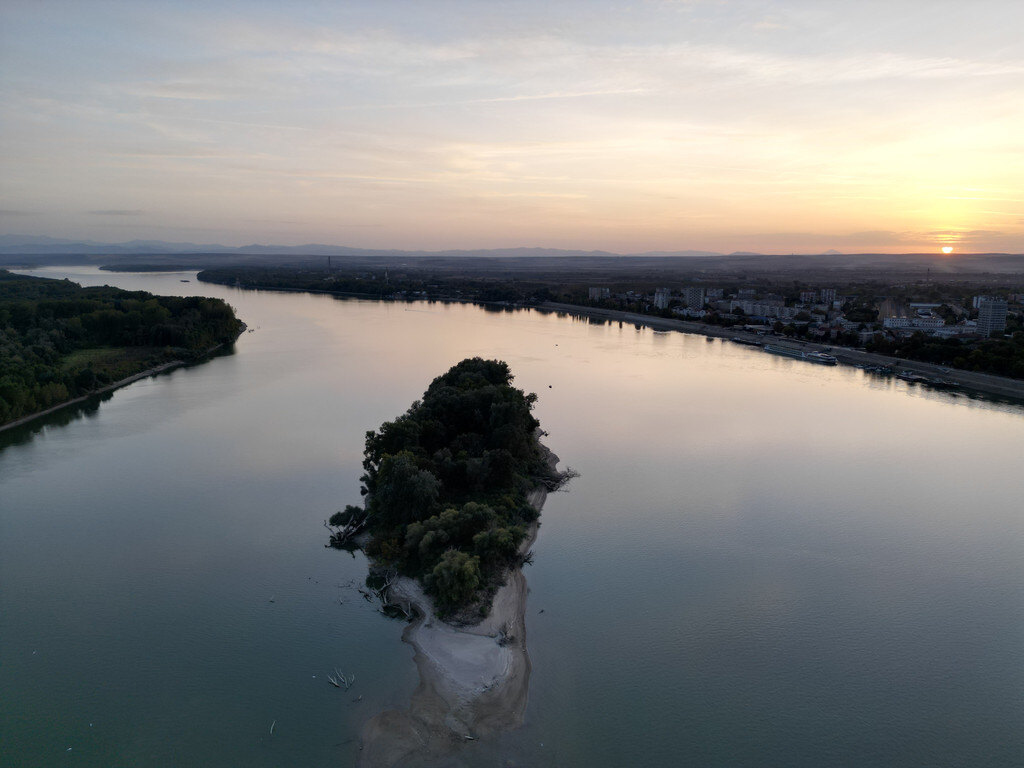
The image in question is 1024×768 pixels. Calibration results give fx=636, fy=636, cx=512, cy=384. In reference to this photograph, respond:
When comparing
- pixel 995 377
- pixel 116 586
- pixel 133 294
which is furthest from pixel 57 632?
pixel 133 294

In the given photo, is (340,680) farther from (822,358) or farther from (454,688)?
(822,358)

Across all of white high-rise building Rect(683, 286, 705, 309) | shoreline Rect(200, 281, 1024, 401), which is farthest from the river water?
white high-rise building Rect(683, 286, 705, 309)

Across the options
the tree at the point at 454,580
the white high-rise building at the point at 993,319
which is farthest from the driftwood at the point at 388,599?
the white high-rise building at the point at 993,319

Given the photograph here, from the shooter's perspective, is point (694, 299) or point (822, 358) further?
point (694, 299)

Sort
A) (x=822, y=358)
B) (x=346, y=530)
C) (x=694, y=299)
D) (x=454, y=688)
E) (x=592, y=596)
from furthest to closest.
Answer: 1. (x=694, y=299)
2. (x=822, y=358)
3. (x=346, y=530)
4. (x=592, y=596)
5. (x=454, y=688)

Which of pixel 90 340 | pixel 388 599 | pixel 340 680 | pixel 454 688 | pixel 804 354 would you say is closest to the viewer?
pixel 454 688

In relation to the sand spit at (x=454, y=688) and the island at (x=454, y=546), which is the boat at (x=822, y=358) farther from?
the sand spit at (x=454, y=688)

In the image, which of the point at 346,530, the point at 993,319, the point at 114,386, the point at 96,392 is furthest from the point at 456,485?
the point at 993,319
